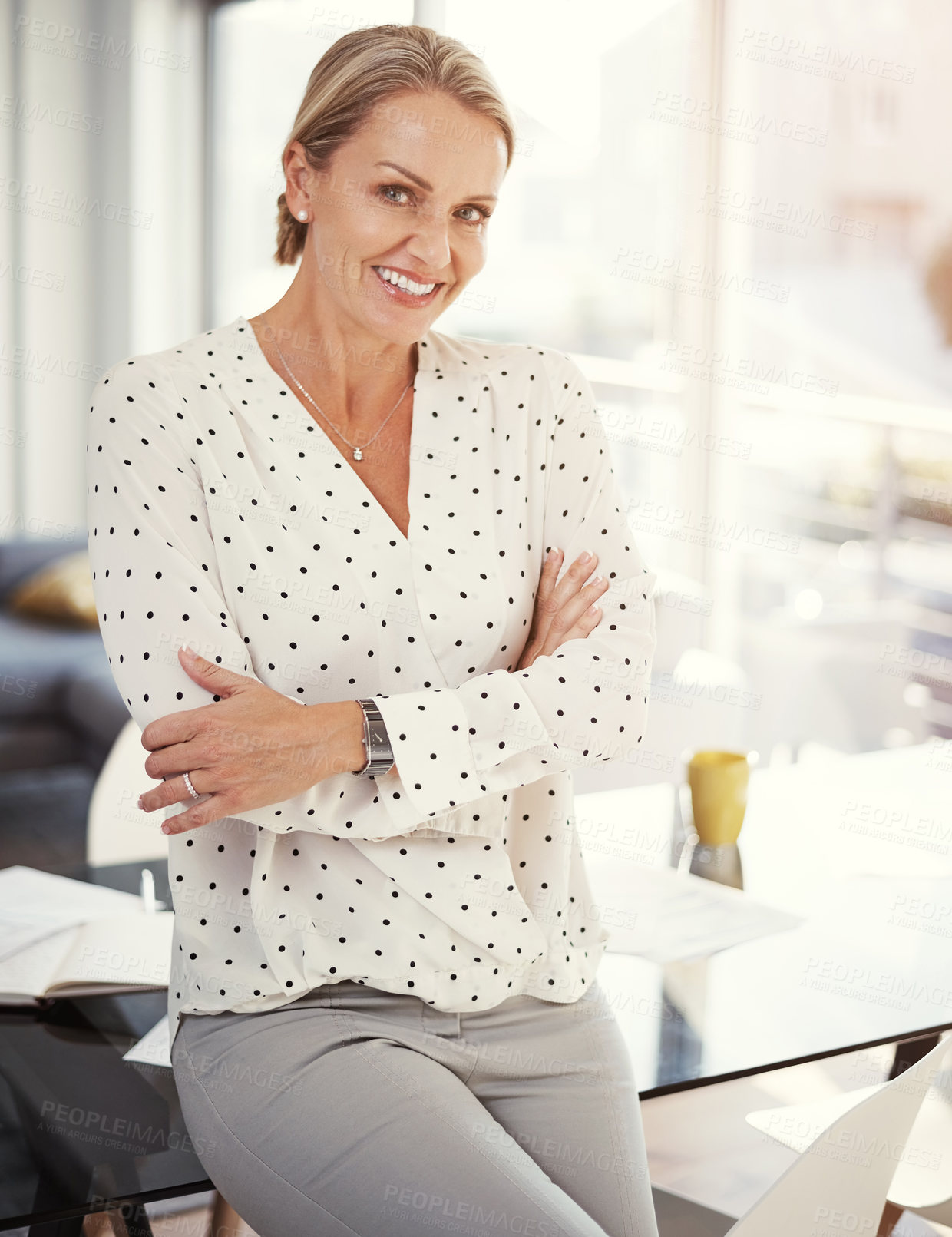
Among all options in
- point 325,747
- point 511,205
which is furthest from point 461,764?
point 511,205

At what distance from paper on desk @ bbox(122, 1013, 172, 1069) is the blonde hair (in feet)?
3.26

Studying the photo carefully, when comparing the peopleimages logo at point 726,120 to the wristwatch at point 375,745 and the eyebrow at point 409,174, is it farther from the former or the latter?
the wristwatch at point 375,745

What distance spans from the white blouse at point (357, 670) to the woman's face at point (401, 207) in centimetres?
14

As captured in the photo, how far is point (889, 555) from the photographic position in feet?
13.9

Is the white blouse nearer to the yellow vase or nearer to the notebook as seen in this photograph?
the notebook

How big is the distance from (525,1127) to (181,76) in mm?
5473

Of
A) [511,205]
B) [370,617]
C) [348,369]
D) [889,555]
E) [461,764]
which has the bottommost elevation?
[889,555]

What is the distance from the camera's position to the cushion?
4.50 meters

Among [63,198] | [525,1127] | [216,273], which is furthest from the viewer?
[216,273]

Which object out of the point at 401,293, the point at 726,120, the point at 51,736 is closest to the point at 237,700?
the point at 401,293

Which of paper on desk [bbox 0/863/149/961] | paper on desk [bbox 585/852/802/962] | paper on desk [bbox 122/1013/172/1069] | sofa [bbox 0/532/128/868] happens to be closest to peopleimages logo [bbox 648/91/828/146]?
sofa [bbox 0/532/128/868]

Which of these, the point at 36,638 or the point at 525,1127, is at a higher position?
the point at 525,1127

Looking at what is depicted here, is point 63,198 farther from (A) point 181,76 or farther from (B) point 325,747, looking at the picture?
(B) point 325,747

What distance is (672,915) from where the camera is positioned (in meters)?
1.64
